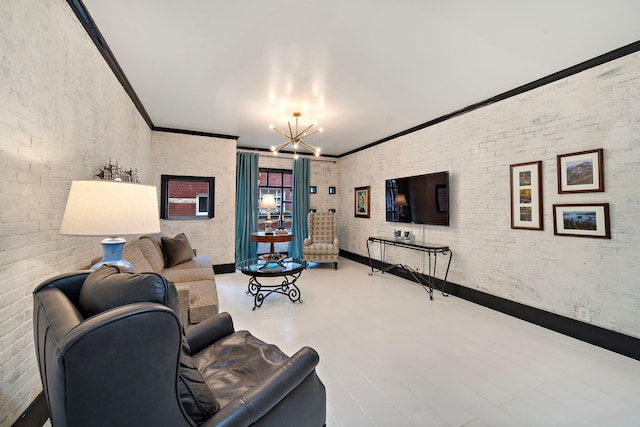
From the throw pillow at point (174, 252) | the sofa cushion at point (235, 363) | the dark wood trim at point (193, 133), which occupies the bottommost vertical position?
the sofa cushion at point (235, 363)

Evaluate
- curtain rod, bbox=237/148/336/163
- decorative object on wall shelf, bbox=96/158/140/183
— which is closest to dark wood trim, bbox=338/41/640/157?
curtain rod, bbox=237/148/336/163

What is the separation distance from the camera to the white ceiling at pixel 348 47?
2010 mm

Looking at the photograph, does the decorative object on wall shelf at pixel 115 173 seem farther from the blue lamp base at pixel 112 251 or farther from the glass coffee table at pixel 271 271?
the glass coffee table at pixel 271 271

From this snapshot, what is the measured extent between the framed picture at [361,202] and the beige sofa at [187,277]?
11.7 ft

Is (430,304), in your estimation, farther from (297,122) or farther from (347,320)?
(297,122)

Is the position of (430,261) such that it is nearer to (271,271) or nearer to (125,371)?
(271,271)

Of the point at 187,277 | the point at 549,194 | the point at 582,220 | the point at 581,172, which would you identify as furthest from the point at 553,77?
the point at 187,277

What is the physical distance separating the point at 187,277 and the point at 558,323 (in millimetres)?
4142

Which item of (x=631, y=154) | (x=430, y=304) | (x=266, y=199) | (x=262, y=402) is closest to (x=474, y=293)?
(x=430, y=304)

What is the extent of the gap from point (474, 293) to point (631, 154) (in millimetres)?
2184

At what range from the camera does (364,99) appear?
11.9 feet

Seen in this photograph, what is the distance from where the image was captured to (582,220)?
2672mm

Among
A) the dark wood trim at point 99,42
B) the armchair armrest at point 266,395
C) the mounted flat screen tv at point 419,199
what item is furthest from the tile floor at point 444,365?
the dark wood trim at point 99,42

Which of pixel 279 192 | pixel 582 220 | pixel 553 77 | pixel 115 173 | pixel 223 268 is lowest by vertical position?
pixel 223 268
